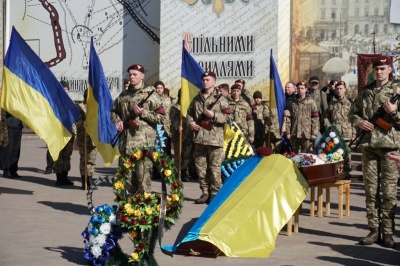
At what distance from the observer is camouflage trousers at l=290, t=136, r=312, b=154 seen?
1730 centimetres

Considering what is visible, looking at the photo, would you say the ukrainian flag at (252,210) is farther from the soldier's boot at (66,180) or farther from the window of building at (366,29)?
the window of building at (366,29)

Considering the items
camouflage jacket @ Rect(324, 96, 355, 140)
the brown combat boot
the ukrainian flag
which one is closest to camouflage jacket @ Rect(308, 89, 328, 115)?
camouflage jacket @ Rect(324, 96, 355, 140)

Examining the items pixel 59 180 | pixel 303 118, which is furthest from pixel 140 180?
pixel 303 118

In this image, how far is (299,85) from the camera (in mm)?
17031

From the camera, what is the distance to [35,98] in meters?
14.8

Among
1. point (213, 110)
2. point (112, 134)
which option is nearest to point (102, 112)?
point (112, 134)

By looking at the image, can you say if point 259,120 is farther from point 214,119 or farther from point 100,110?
point 214,119

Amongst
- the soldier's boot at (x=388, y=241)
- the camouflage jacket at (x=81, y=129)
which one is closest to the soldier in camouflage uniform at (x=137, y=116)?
Result: the soldier's boot at (x=388, y=241)

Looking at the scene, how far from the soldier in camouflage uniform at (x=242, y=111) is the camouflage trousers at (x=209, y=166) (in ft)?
14.6

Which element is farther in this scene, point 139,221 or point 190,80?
point 190,80

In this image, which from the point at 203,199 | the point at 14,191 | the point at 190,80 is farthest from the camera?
the point at 14,191

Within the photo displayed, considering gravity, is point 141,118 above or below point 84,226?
above

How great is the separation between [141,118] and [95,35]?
20179 mm

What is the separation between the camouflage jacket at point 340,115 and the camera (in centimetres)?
1773
